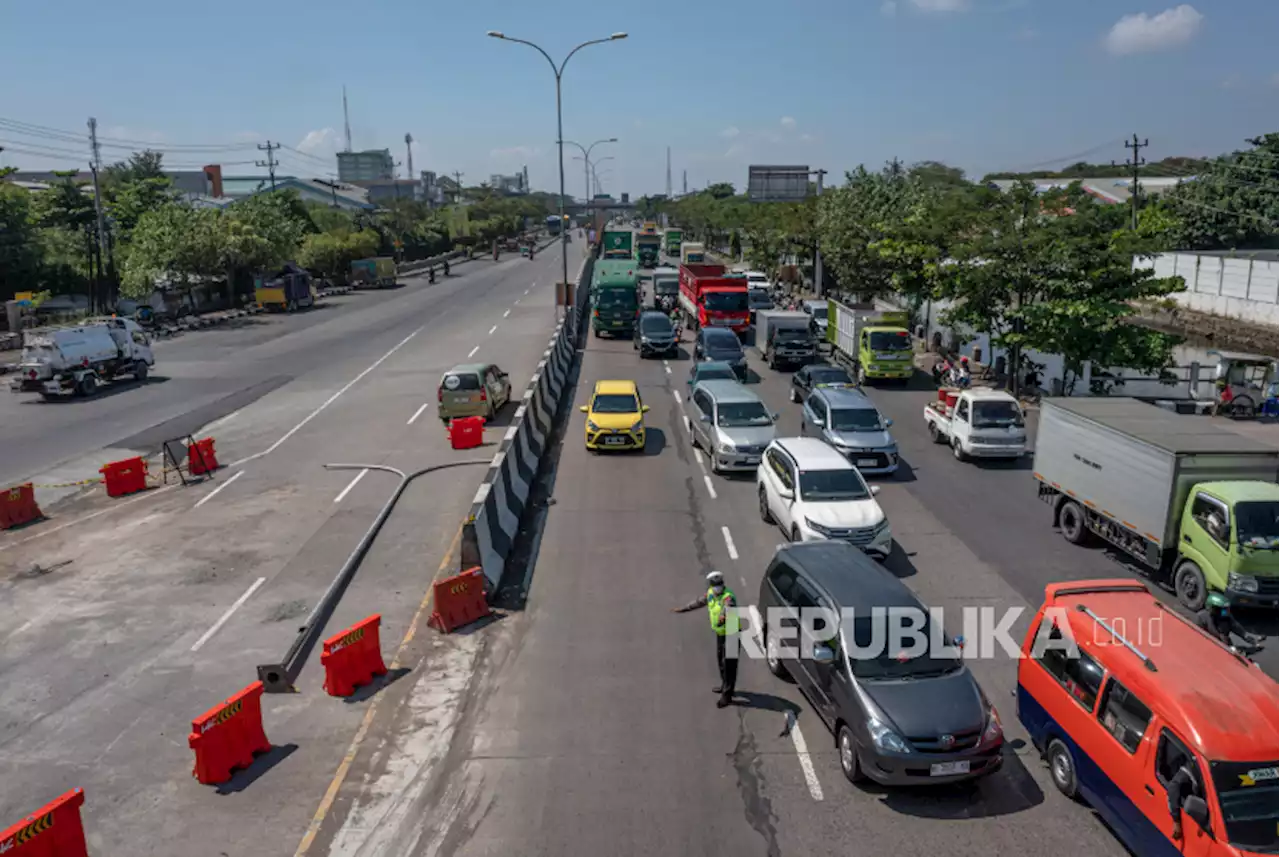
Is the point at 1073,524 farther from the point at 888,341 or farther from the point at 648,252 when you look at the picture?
the point at 648,252

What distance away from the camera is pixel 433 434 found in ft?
81.8

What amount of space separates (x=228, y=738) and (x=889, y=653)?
6982 mm

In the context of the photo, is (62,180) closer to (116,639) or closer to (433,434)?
(433,434)

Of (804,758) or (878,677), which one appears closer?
(878,677)

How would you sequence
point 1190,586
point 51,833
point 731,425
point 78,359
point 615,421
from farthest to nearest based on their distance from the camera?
point 78,359
point 615,421
point 731,425
point 1190,586
point 51,833

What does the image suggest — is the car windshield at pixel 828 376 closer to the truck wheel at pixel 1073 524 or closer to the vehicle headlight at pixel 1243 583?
the truck wheel at pixel 1073 524

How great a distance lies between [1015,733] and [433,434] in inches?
713

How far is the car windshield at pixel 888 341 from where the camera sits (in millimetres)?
31531

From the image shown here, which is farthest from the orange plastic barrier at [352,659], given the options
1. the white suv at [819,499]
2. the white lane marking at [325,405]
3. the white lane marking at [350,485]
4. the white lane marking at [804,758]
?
the white lane marking at [325,405]

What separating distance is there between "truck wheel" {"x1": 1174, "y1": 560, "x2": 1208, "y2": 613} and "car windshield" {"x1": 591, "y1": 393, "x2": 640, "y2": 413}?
12.8m

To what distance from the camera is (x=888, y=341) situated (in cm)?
3162

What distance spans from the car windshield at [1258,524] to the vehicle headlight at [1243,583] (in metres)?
0.44

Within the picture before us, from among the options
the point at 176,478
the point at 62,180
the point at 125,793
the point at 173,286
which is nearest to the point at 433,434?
the point at 176,478

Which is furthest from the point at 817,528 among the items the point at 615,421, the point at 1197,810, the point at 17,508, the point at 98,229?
the point at 98,229
